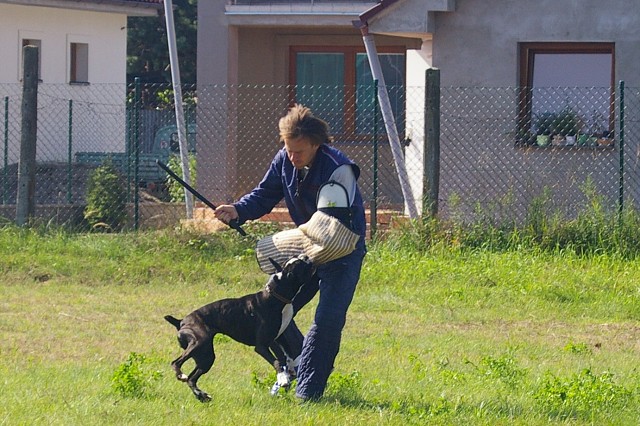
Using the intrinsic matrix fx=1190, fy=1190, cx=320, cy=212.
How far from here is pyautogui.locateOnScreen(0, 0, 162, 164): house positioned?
77.3 ft

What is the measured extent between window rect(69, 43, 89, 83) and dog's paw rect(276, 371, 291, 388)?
21349 millimetres

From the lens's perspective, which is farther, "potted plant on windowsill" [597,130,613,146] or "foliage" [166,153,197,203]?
"foliage" [166,153,197,203]

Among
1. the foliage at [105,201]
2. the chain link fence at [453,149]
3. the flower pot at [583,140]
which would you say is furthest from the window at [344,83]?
the flower pot at [583,140]

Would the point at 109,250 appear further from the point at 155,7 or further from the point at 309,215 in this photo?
the point at 155,7

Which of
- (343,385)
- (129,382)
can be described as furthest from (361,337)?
(129,382)

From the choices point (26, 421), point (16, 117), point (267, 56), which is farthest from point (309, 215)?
point (16, 117)

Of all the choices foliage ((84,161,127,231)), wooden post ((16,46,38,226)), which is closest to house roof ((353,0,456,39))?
foliage ((84,161,127,231))

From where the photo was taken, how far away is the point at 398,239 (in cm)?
1268

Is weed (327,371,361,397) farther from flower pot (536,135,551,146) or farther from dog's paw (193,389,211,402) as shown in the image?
flower pot (536,135,551,146)

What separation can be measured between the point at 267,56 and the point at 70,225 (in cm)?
518

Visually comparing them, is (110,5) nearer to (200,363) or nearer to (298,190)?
(298,190)

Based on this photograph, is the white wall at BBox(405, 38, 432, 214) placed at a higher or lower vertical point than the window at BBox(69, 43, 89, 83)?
lower

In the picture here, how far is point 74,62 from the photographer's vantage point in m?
27.2

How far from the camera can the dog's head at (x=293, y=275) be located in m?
6.52
